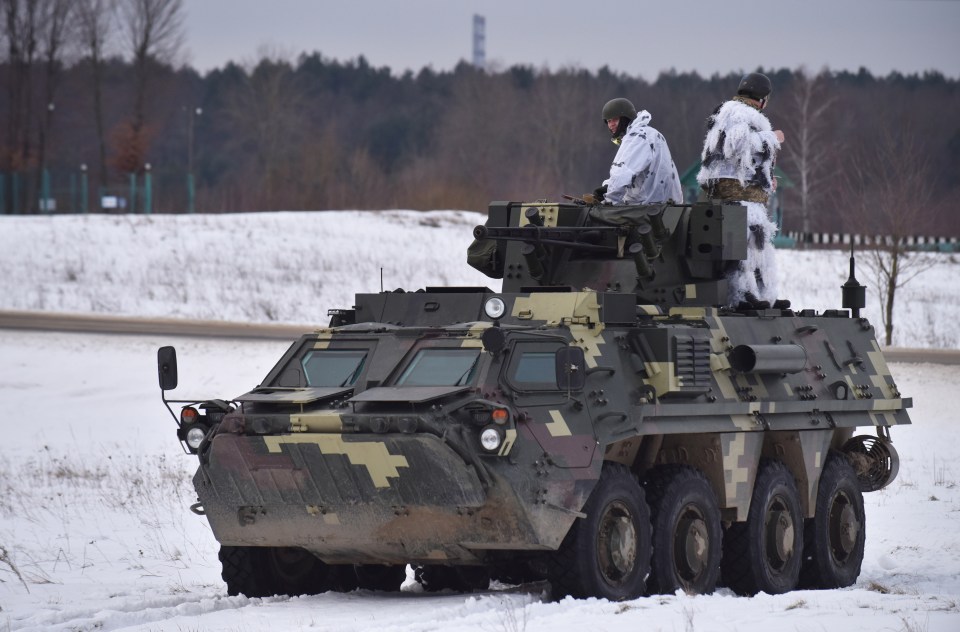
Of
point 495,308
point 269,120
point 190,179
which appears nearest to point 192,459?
point 495,308

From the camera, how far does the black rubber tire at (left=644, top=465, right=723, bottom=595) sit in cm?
1172

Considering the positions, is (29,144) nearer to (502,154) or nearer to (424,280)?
(502,154)

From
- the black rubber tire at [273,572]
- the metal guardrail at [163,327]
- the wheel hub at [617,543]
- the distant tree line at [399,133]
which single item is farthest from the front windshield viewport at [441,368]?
the distant tree line at [399,133]

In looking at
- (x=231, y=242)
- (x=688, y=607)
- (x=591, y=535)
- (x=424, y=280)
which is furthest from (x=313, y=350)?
(x=231, y=242)

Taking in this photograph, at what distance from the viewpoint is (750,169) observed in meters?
14.5

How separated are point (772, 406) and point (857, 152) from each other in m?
46.0

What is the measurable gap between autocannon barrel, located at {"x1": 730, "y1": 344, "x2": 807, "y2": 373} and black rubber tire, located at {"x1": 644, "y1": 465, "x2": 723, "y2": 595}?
94 centimetres

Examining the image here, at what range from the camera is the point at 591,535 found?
36.0 ft

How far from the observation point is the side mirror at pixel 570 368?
1062 cm

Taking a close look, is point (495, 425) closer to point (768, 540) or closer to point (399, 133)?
point (768, 540)

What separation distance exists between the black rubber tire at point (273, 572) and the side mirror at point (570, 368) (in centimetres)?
283

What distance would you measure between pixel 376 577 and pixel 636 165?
3.88m

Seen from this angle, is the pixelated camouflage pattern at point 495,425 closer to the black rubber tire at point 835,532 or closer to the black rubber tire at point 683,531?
the black rubber tire at point 683,531

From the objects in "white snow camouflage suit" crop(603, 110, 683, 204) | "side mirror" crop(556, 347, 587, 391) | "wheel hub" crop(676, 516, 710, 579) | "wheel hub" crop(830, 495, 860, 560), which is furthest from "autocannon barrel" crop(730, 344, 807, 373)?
"side mirror" crop(556, 347, 587, 391)
